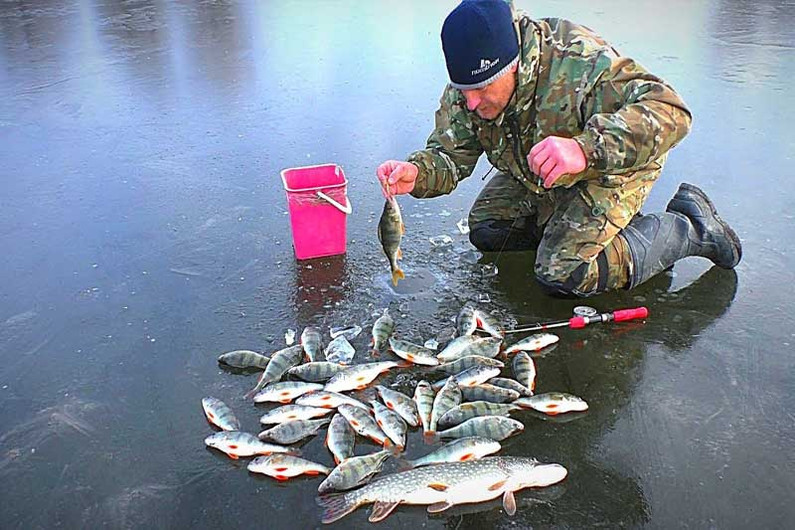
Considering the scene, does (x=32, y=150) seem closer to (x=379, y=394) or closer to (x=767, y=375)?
(x=379, y=394)

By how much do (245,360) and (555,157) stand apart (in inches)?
61.8

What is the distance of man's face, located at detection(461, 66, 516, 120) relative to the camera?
318 cm

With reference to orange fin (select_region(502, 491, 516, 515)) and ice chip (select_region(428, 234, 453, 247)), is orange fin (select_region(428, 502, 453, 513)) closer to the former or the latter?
orange fin (select_region(502, 491, 516, 515))

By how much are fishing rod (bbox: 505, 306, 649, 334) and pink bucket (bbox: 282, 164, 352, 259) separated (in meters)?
1.14

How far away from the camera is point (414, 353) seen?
10.1ft

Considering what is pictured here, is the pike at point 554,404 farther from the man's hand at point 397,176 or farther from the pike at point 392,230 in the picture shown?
the man's hand at point 397,176

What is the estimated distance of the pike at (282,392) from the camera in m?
2.87

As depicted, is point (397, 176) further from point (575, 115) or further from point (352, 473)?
point (352, 473)

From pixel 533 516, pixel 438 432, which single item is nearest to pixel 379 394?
pixel 438 432

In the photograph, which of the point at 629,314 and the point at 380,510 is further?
the point at 629,314

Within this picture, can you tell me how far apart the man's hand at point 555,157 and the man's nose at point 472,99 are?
1.51ft

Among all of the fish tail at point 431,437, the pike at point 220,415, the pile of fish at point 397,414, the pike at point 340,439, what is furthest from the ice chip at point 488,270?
the pike at point 220,415

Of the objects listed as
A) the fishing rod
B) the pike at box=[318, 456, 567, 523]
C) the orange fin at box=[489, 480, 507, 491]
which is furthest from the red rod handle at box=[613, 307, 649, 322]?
the orange fin at box=[489, 480, 507, 491]

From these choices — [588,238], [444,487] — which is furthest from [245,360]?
[588,238]
